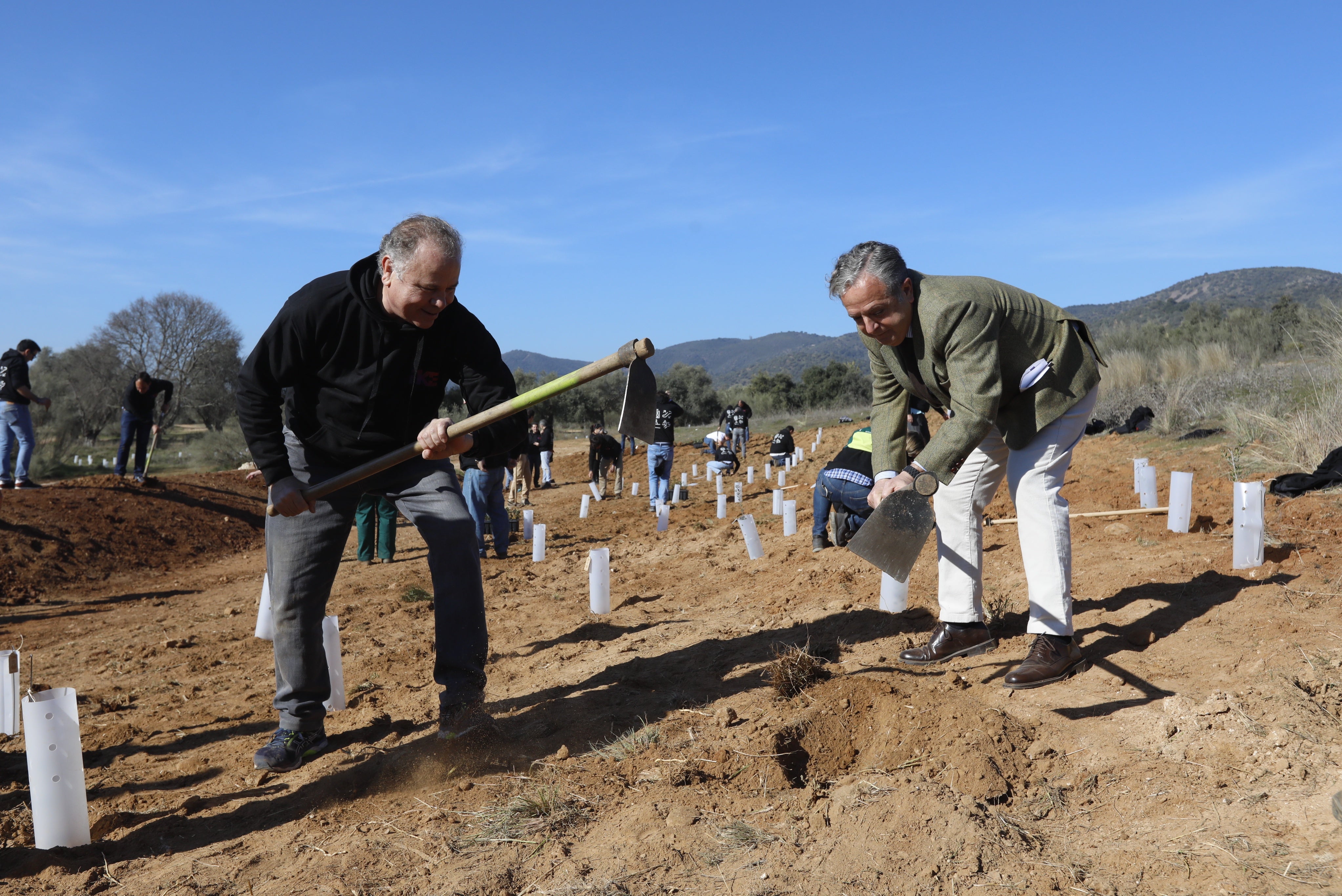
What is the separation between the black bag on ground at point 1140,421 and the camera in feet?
44.1

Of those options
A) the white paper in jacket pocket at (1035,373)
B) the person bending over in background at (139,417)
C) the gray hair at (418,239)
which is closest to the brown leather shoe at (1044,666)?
the white paper in jacket pocket at (1035,373)

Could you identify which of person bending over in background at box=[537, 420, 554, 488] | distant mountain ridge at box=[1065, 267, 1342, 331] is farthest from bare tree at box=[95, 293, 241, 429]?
distant mountain ridge at box=[1065, 267, 1342, 331]

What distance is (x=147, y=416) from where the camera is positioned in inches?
518

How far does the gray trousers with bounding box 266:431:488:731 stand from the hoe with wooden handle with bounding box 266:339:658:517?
0.40 feet

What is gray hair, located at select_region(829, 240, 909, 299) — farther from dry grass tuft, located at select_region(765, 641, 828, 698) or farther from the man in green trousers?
the man in green trousers

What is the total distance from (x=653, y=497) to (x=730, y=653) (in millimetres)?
9612

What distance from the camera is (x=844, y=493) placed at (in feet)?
23.1

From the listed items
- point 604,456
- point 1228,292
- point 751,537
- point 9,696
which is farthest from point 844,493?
point 1228,292

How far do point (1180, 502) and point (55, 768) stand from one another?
646 cm

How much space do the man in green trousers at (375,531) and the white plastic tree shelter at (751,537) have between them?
421cm

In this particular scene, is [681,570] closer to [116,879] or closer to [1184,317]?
[116,879]

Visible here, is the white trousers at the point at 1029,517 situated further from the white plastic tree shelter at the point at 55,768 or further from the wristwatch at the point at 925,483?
the white plastic tree shelter at the point at 55,768

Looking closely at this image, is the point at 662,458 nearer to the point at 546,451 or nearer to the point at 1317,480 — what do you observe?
the point at 546,451

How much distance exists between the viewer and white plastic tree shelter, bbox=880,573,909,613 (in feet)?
16.0
